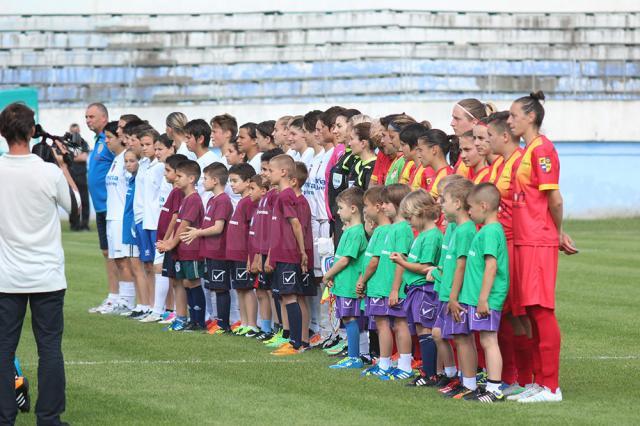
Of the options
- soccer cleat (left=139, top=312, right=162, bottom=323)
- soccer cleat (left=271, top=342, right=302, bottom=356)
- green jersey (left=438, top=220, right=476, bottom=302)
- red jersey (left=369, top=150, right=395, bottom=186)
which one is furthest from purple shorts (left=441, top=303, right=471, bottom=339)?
soccer cleat (left=139, top=312, right=162, bottom=323)

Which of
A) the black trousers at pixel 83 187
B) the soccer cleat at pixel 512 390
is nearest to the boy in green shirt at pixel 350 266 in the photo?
the soccer cleat at pixel 512 390

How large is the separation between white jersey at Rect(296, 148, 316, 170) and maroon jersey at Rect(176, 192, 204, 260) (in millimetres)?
1278

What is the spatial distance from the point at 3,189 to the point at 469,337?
10.6 feet

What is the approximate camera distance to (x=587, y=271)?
59.3 ft

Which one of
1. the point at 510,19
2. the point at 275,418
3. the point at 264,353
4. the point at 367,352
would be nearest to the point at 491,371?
the point at 275,418

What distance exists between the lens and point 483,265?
8.60 metres

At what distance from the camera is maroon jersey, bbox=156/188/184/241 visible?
43.8 feet

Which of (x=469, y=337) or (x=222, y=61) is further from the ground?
(x=222, y=61)

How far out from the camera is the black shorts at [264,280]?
39.6 feet

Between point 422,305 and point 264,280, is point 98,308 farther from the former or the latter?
point 422,305

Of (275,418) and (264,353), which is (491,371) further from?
(264,353)

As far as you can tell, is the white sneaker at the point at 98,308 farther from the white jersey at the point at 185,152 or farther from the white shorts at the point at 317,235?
the white shorts at the point at 317,235

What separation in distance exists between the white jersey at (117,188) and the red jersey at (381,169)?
4265 millimetres

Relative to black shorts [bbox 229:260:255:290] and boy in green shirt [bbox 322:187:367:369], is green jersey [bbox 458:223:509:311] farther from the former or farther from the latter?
black shorts [bbox 229:260:255:290]
